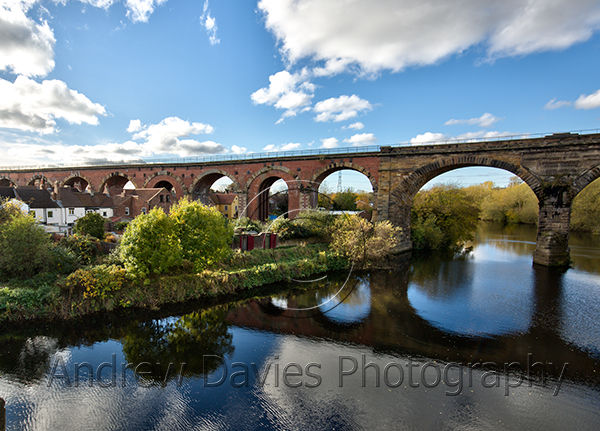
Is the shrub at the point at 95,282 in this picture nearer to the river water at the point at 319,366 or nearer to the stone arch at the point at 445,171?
the river water at the point at 319,366

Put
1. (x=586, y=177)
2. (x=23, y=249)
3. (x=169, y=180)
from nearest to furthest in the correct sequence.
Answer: (x=23, y=249) → (x=586, y=177) → (x=169, y=180)

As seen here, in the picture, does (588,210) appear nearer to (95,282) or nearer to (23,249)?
(95,282)

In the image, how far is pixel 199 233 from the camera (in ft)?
41.4

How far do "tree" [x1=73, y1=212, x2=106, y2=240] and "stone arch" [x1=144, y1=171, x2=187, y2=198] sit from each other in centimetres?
1406

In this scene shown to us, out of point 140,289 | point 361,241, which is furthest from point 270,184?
point 140,289

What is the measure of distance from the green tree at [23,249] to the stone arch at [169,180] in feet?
65.8

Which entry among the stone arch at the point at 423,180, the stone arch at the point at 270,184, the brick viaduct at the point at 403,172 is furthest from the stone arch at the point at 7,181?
the stone arch at the point at 423,180

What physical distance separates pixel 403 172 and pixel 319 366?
17779mm

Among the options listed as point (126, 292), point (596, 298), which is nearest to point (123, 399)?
point (126, 292)

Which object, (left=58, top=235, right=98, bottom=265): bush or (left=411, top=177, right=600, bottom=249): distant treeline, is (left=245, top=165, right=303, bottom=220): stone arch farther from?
(left=58, top=235, right=98, bottom=265): bush

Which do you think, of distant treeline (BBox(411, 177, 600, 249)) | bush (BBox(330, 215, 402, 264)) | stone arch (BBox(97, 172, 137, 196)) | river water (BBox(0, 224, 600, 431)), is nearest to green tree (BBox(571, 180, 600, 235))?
distant treeline (BBox(411, 177, 600, 249))

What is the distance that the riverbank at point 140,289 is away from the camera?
32.9 feet

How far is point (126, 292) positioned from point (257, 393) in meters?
7.60

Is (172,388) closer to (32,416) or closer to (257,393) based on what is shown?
(257,393)
